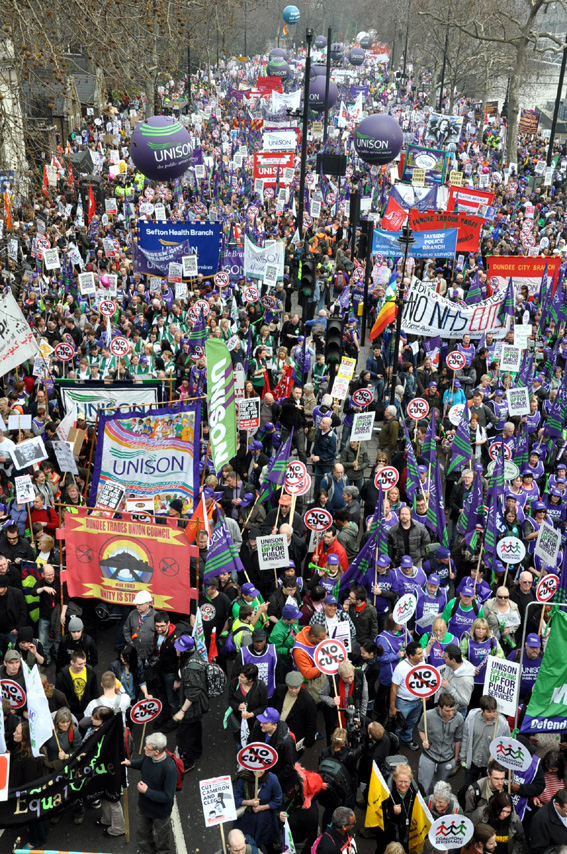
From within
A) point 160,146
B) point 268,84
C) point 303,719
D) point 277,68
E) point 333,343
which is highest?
point 160,146

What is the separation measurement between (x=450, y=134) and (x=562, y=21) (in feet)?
365

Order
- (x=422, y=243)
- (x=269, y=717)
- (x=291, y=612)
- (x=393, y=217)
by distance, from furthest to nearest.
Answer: (x=393, y=217), (x=422, y=243), (x=291, y=612), (x=269, y=717)

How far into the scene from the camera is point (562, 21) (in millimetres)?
135000

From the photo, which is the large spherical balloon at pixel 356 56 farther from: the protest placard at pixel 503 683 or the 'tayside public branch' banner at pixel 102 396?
the protest placard at pixel 503 683

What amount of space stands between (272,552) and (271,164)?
735 inches

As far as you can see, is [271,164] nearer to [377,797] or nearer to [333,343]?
[333,343]

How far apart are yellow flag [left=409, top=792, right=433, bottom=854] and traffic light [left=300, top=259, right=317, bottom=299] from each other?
12.1 metres

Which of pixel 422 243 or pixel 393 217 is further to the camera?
pixel 393 217

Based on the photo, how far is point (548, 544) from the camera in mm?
9359

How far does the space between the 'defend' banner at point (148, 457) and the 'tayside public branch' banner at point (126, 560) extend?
1.52 meters

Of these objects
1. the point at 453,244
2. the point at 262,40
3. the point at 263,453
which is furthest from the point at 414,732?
the point at 262,40

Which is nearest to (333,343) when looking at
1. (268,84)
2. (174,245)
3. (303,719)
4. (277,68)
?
(174,245)

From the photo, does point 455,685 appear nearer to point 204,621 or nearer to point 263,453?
point 204,621

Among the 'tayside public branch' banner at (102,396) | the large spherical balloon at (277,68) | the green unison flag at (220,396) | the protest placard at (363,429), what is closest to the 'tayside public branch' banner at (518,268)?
the protest placard at (363,429)
